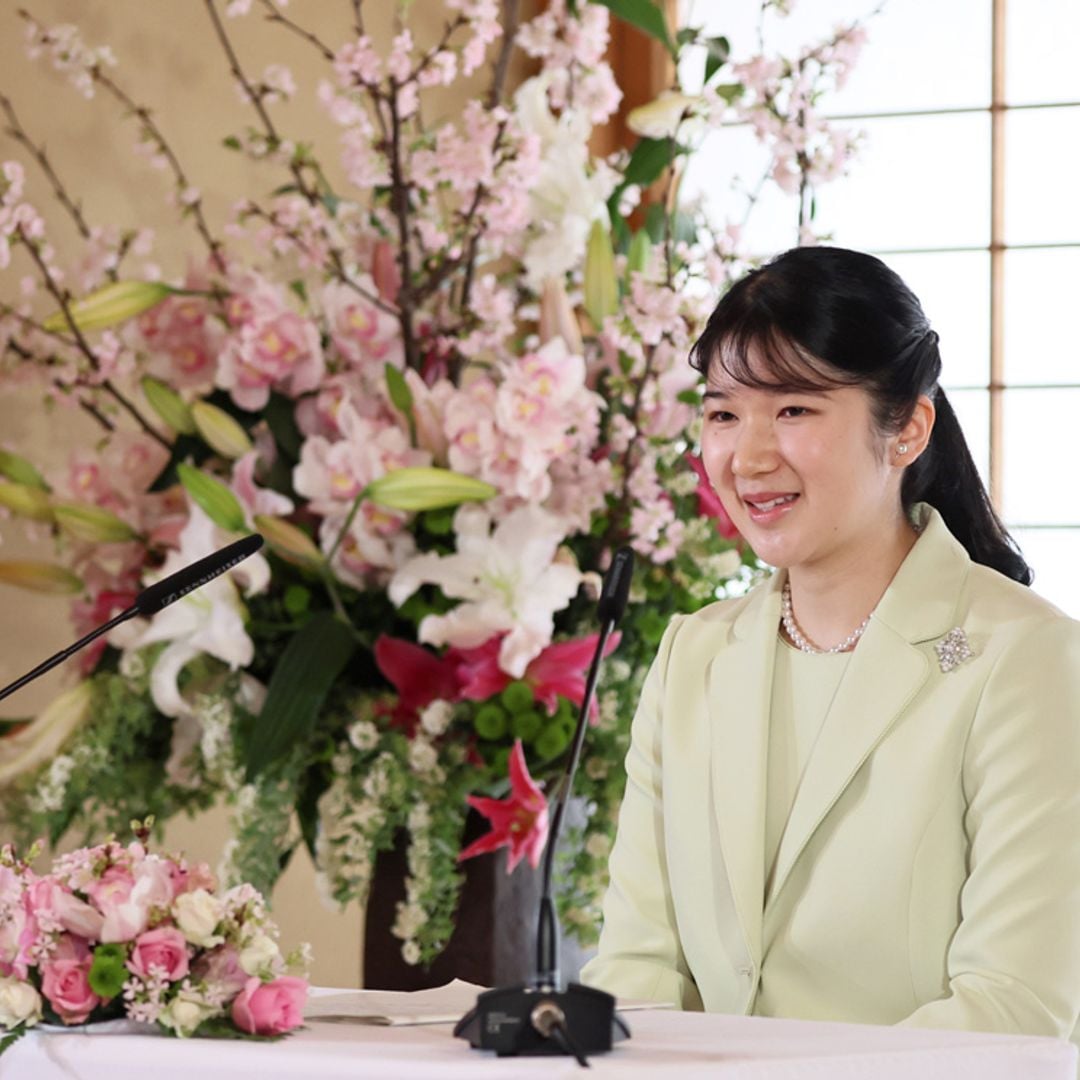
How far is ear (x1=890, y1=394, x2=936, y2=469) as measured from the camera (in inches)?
70.6

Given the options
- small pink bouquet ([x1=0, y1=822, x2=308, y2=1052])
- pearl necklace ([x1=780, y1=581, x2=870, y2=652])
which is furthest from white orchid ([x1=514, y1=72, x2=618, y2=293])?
small pink bouquet ([x1=0, y1=822, x2=308, y2=1052])

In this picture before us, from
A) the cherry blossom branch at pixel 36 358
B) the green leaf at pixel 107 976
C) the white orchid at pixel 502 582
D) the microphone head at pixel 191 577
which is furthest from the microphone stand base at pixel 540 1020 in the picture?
the cherry blossom branch at pixel 36 358

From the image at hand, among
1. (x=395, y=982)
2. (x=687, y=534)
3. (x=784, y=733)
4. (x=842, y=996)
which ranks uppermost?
(x=687, y=534)

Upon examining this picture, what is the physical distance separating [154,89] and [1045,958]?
6.56 feet

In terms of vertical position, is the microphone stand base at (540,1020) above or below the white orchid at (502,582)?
below

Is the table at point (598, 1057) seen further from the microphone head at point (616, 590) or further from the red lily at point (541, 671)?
the red lily at point (541, 671)

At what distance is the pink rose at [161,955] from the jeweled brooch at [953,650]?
0.80m

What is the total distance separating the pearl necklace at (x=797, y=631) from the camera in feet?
6.02

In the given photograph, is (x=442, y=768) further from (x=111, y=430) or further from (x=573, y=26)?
(x=573, y=26)

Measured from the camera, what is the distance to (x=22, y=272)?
8.96 feet

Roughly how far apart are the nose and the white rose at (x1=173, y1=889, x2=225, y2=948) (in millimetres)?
713

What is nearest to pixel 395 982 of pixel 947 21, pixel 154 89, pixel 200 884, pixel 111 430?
pixel 111 430

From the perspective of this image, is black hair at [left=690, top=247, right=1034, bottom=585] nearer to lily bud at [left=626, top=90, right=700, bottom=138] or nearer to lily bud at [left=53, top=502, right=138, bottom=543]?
lily bud at [left=626, top=90, right=700, bottom=138]

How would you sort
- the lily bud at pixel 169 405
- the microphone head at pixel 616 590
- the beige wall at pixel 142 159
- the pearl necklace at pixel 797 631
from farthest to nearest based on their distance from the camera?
the beige wall at pixel 142 159 < the lily bud at pixel 169 405 < the pearl necklace at pixel 797 631 < the microphone head at pixel 616 590
